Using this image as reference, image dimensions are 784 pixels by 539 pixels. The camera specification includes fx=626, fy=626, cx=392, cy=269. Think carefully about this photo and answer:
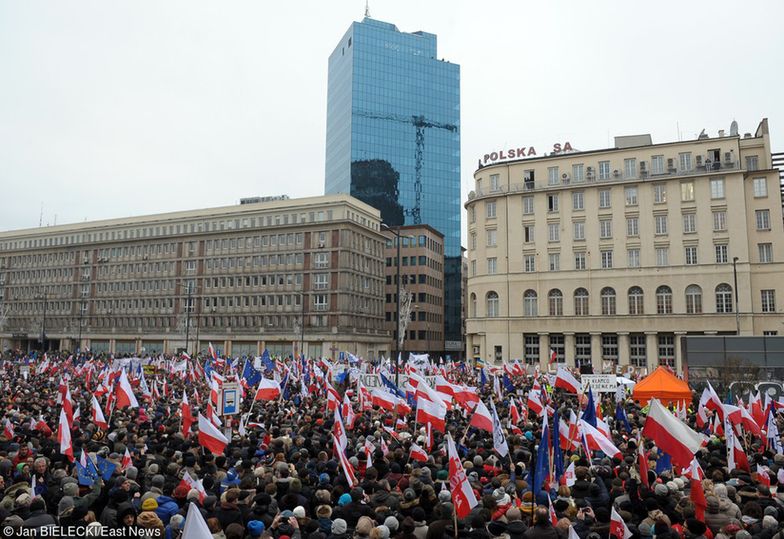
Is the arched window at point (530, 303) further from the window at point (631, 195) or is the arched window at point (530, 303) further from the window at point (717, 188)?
the window at point (717, 188)

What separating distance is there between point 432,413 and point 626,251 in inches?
2338

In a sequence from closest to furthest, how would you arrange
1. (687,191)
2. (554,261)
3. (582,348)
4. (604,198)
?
(687,191)
(582,348)
(604,198)
(554,261)

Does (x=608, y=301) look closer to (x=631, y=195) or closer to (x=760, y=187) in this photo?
(x=631, y=195)

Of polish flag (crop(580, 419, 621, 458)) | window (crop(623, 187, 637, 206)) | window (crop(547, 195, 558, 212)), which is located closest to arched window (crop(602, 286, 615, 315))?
window (crop(623, 187, 637, 206))

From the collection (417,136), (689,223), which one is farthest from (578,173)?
(417,136)

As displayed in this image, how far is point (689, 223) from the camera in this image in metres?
66.4

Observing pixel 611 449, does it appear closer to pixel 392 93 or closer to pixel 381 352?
pixel 381 352

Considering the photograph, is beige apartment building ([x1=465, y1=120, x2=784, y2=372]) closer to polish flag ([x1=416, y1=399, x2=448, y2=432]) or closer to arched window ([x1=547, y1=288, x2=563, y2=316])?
arched window ([x1=547, y1=288, x2=563, y2=316])

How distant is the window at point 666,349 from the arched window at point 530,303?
1335 centimetres

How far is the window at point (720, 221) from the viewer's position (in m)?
64.9

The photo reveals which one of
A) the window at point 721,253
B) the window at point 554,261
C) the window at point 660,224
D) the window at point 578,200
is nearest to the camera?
the window at point 721,253

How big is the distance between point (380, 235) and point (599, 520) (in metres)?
89.2

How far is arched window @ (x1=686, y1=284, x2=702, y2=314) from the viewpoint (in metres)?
64.8

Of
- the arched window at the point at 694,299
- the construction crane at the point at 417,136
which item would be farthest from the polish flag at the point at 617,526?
the construction crane at the point at 417,136
